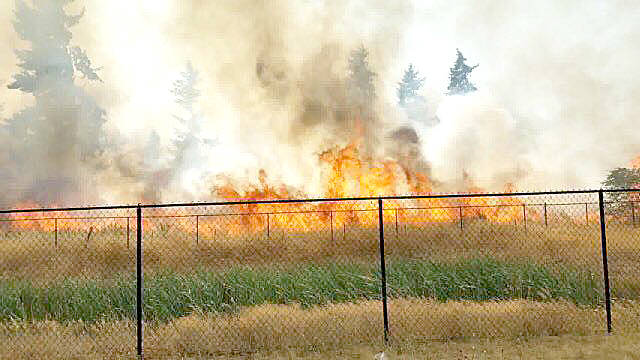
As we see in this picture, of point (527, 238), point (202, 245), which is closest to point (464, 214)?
point (527, 238)

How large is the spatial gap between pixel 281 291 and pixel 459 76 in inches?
2292

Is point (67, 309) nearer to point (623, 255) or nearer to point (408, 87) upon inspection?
point (623, 255)

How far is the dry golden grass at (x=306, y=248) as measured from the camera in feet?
80.5

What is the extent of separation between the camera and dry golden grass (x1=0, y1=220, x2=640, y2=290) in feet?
80.5

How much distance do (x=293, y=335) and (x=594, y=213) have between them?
62.3 feet

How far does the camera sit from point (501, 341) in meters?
11.2

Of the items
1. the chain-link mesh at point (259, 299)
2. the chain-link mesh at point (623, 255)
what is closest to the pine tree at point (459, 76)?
the chain-link mesh at point (623, 255)

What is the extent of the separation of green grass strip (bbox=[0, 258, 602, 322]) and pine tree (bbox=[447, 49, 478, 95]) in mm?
53789

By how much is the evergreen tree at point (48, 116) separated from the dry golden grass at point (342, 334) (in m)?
39.3

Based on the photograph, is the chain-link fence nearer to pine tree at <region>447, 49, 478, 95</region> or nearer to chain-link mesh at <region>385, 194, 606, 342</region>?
chain-link mesh at <region>385, 194, 606, 342</region>

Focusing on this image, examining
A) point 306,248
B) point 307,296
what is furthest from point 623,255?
point 307,296

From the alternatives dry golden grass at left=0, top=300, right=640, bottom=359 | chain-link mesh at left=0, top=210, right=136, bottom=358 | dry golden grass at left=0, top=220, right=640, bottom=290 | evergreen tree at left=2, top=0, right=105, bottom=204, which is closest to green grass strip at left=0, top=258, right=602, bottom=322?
chain-link mesh at left=0, top=210, right=136, bottom=358

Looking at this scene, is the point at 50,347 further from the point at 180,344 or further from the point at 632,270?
the point at 632,270

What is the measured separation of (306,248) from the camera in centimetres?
2694
